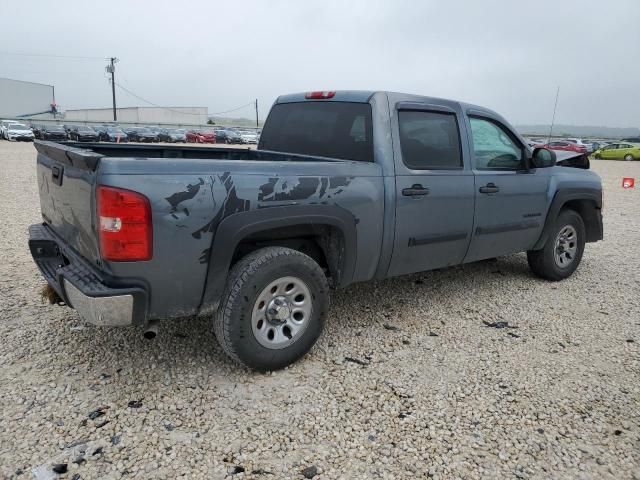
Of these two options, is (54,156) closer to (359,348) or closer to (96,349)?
(96,349)

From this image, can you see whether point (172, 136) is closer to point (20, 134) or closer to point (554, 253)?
point (20, 134)

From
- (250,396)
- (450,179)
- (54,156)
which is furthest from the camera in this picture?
(450,179)

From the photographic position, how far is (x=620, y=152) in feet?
120

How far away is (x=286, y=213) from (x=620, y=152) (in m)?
40.7

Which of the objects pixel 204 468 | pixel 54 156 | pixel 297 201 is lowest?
pixel 204 468

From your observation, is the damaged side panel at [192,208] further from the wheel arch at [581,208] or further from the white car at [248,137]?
the white car at [248,137]

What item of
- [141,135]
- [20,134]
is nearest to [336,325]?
[20,134]

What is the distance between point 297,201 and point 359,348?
4.11 ft

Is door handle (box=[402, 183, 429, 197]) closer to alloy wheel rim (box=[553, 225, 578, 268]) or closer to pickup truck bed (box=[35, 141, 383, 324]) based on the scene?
pickup truck bed (box=[35, 141, 383, 324])

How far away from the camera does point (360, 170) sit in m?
3.43

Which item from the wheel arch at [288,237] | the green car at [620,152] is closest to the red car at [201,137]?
the green car at [620,152]

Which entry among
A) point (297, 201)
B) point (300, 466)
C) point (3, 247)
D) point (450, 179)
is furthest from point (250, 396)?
point (3, 247)

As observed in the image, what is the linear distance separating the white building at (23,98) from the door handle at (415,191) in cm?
9057

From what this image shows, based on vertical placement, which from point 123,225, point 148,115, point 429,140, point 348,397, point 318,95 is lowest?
point 348,397
